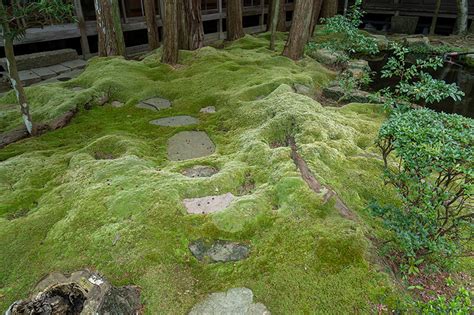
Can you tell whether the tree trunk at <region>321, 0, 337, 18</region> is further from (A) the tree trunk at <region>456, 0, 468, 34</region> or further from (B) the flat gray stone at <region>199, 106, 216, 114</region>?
(B) the flat gray stone at <region>199, 106, 216, 114</region>

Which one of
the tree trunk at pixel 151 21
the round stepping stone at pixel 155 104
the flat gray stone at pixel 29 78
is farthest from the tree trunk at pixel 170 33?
the flat gray stone at pixel 29 78

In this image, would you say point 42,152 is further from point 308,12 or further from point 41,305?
point 308,12

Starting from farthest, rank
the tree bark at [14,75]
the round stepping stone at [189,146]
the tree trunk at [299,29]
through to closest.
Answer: the tree trunk at [299,29], the round stepping stone at [189,146], the tree bark at [14,75]

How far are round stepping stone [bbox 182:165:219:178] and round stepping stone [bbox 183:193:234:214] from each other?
1.89ft

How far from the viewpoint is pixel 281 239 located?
3.27 meters

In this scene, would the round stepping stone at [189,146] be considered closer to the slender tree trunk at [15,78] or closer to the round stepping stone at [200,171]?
the round stepping stone at [200,171]

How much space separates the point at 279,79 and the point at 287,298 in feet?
17.5

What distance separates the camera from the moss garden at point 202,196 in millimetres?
2889

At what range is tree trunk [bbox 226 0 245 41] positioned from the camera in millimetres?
11719

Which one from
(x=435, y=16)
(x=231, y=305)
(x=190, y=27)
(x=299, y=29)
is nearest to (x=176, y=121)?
(x=231, y=305)

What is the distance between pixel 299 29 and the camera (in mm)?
9438

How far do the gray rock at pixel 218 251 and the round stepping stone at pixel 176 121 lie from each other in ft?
10.2

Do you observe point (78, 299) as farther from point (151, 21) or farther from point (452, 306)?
point (151, 21)

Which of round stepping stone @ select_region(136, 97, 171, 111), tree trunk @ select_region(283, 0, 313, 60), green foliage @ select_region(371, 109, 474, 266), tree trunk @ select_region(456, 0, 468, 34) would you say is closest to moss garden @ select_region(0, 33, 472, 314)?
round stepping stone @ select_region(136, 97, 171, 111)
